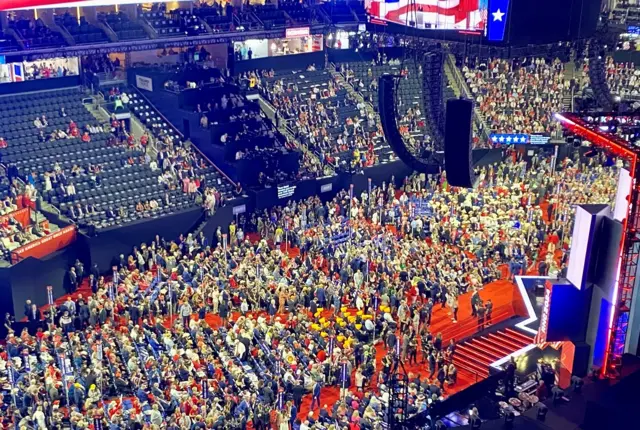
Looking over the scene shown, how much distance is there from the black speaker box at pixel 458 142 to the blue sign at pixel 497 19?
2092 millimetres

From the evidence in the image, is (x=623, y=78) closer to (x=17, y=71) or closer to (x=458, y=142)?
(x=458, y=142)

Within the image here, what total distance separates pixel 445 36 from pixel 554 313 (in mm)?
9179

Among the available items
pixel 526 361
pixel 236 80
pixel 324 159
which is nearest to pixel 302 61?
pixel 236 80

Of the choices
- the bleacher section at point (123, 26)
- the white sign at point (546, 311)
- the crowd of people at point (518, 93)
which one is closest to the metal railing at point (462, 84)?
the crowd of people at point (518, 93)

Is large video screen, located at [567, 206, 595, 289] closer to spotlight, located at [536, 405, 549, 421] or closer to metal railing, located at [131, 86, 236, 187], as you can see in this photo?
spotlight, located at [536, 405, 549, 421]

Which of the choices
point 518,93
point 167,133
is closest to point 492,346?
Result: point 167,133

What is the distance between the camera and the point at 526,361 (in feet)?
65.4

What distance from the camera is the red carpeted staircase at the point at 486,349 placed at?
2098 centimetres

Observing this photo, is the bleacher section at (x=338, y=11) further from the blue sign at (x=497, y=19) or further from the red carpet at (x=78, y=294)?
the red carpet at (x=78, y=294)

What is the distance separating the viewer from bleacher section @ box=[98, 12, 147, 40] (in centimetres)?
3250

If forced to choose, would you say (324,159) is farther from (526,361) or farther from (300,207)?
(526,361)

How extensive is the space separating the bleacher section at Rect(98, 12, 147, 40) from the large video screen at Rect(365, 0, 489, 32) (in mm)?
11631

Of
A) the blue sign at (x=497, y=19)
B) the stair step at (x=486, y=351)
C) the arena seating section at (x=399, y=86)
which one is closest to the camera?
the stair step at (x=486, y=351)

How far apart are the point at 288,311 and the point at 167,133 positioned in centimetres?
1191
